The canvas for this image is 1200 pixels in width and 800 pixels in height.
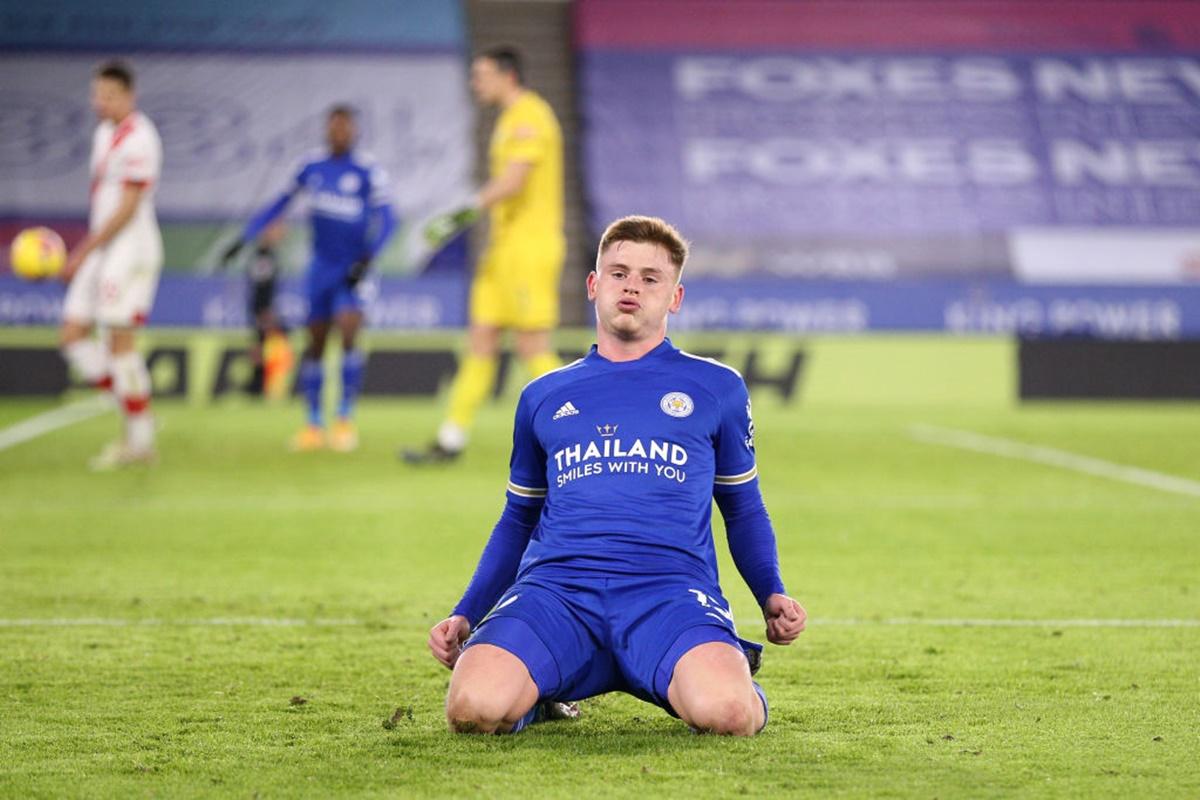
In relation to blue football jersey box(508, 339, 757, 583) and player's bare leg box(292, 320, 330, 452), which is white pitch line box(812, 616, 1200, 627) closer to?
blue football jersey box(508, 339, 757, 583)

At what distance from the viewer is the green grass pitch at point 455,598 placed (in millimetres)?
3768

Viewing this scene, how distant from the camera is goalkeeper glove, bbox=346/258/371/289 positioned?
38.2 ft

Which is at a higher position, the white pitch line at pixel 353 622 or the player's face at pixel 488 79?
the player's face at pixel 488 79

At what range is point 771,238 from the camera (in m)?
20.6

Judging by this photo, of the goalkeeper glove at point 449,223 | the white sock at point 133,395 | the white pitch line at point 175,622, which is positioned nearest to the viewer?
the white pitch line at point 175,622

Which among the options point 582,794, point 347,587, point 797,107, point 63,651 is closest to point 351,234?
point 347,587

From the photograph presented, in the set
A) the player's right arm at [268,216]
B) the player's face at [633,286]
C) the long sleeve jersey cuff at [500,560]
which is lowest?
the long sleeve jersey cuff at [500,560]

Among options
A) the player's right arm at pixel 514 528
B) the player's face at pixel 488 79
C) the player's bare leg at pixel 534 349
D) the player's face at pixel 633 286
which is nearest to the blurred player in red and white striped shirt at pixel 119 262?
the player's face at pixel 488 79

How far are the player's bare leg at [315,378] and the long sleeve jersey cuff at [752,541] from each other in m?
7.84

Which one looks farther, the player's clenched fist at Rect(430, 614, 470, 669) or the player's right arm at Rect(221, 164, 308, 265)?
the player's right arm at Rect(221, 164, 308, 265)

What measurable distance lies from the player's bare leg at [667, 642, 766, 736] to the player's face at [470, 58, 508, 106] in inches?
262

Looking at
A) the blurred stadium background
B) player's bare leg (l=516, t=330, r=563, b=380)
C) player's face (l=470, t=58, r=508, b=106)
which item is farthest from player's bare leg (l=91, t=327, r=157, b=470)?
player's face (l=470, t=58, r=508, b=106)

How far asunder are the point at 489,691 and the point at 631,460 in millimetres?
619

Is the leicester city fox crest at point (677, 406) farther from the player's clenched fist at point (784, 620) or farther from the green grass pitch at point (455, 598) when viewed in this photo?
the green grass pitch at point (455, 598)
